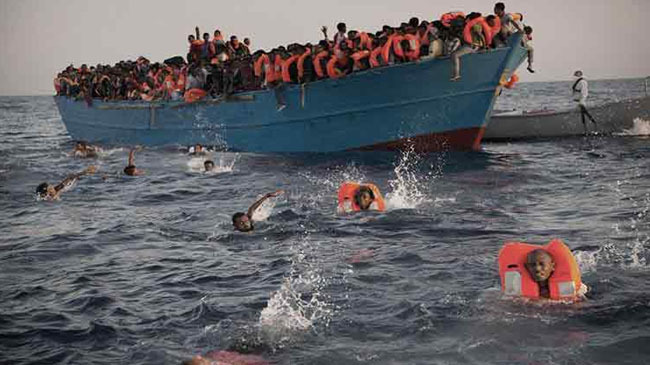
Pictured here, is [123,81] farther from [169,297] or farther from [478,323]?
[478,323]

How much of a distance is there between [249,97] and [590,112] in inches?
434

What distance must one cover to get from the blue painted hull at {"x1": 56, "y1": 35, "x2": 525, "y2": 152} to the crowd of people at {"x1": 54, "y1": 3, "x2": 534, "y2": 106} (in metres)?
0.33

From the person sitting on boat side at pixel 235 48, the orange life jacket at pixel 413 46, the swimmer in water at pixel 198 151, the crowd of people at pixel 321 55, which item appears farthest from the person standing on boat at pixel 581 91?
the swimmer in water at pixel 198 151

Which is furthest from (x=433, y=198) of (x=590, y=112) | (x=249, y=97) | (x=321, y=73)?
(x=590, y=112)

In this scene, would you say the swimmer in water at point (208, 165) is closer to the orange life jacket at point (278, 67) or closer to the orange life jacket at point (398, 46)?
the orange life jacket at point (278, 67)

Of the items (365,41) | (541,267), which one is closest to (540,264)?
(541,267)

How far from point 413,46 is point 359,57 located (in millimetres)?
1529

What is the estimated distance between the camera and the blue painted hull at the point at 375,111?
57.8 ft

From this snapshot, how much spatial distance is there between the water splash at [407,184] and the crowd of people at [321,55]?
2.48 metres

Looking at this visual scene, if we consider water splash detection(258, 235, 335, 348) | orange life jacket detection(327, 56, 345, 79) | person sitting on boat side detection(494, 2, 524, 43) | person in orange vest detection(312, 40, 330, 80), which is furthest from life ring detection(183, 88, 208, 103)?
water splash detection(258, 235, 335, 348)

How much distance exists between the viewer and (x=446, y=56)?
17.2 metres

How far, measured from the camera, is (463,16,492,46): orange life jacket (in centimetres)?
1703

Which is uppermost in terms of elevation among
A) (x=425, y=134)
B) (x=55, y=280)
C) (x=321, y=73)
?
(x=321, y=73)

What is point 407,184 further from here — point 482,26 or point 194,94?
point 194,94
